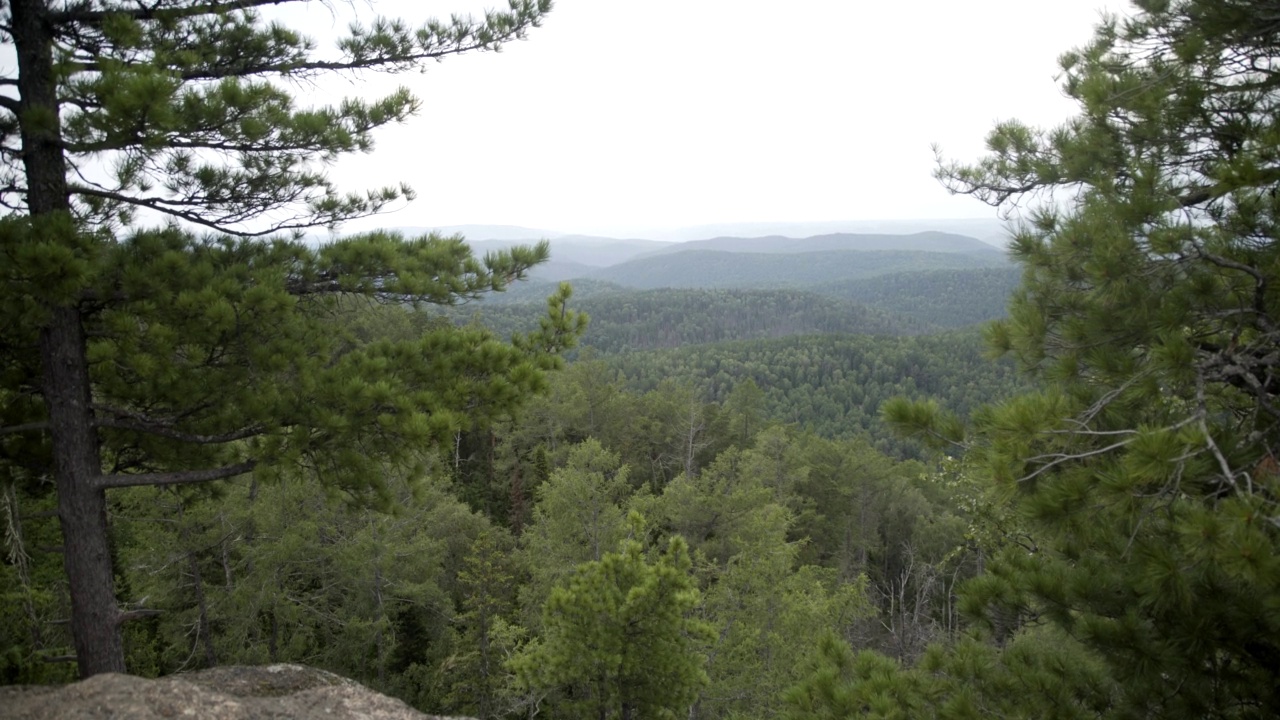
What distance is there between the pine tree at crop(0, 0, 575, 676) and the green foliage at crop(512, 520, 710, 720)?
392 cm

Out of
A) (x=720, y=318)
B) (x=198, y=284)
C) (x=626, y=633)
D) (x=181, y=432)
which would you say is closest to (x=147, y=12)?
(x=198, y=284)

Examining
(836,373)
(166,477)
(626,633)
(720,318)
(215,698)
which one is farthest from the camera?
(720,318)

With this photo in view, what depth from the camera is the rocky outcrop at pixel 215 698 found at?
158 inches

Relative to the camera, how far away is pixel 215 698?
452cm

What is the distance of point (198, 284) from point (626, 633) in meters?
6.20

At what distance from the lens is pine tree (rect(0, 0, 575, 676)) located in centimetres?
399

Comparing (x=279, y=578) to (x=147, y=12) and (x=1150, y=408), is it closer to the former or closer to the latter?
(x=147, y=12)

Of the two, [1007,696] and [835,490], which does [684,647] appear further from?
[835,490]

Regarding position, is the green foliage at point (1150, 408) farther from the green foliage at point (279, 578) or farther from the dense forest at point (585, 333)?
the green foliage at point (279, 578)

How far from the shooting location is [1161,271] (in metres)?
3.29

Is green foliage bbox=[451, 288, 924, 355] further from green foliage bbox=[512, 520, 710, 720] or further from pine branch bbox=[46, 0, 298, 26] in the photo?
pine branch bbox=[46, 0, 298, 26]

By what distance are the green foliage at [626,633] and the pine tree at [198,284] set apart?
3919 millimetres

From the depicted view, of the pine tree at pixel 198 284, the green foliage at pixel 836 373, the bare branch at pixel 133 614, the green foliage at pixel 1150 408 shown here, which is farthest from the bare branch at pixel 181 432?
the green foliage at pixel 836 373

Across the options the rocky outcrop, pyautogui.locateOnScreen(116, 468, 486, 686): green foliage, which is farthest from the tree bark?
pyautogui.locateOnScreen(116, 468, 486, 686): green foliage
